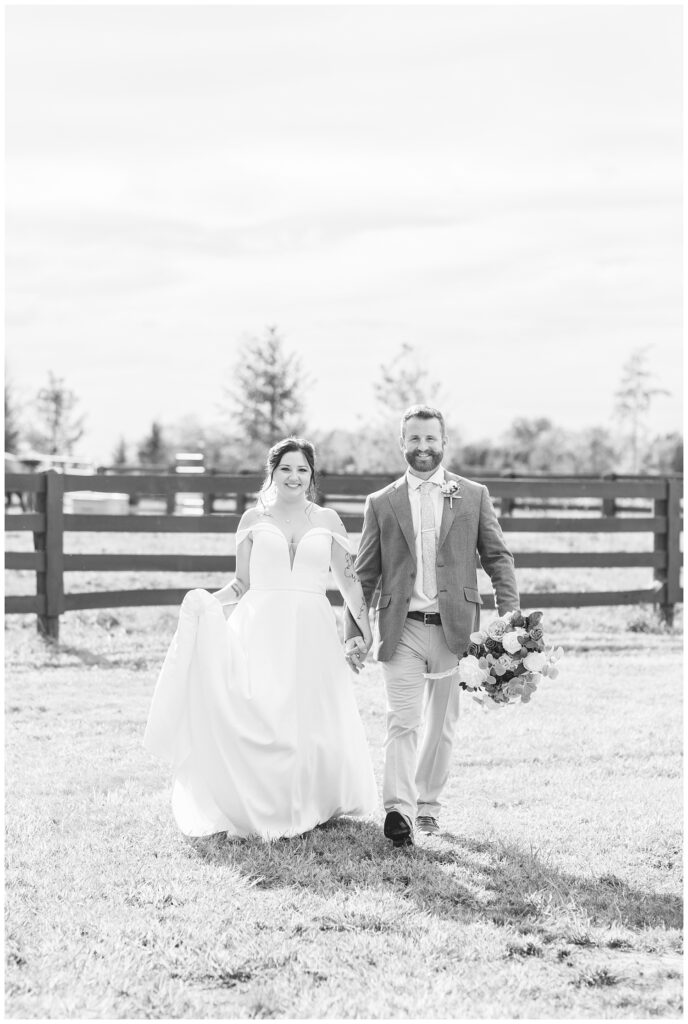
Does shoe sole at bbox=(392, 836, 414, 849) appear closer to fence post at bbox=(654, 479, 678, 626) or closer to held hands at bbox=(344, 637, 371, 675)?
held hands at bbox=(344, 637, 371, 675)

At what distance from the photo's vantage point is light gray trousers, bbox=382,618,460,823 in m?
5.38

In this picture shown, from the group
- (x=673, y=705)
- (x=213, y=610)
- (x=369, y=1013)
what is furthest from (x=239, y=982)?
(x=673, y=705)

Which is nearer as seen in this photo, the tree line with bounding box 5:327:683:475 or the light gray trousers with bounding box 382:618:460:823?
the light gray trousers with bounding box 382:618:460:823

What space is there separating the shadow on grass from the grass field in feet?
0.04

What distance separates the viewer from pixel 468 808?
5.94m

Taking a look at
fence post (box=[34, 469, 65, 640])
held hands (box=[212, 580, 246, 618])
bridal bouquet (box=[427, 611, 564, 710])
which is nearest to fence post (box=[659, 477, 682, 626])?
fence post (box=[34, 469, 65, 640])

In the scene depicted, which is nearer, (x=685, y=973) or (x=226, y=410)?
(x=685, y=973)

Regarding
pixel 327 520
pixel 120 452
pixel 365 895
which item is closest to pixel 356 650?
pixel 327 520

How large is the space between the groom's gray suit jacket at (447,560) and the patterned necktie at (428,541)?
0.06m

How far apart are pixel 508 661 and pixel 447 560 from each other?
2.22ft

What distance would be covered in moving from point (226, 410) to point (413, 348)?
776cm

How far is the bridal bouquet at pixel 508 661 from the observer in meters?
5.01

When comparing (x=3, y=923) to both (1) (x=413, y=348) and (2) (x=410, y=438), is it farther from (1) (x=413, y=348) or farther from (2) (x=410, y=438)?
(1) (x=413, y=348)

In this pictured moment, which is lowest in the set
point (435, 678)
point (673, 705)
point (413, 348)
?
point (673, 705)
